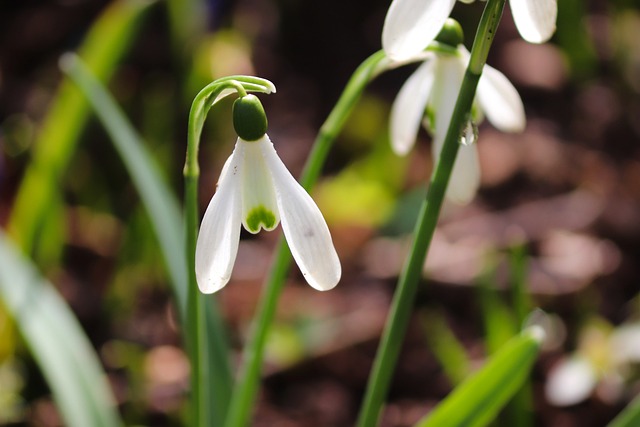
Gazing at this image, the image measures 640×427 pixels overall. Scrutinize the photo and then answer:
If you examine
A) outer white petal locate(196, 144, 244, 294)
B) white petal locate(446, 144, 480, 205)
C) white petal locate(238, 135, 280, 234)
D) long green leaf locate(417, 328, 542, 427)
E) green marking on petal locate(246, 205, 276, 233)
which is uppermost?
white petal locate(446, 144, 480, 205)

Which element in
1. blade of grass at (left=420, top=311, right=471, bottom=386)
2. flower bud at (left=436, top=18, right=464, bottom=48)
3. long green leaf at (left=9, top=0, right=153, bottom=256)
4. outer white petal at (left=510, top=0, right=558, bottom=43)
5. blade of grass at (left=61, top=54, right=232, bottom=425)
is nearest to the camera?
outer white petal at (left=510, top=0, right=558, bottom=43)

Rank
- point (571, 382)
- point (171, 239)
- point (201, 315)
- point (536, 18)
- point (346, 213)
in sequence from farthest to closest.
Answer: point (346, 213) → point (571, 382) → point (171, 239) → point (201, 315) → point (536, 18)

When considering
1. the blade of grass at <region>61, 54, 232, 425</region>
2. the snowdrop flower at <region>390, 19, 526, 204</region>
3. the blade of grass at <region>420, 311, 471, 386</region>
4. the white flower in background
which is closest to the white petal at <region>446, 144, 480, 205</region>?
the snowdrop flower at <region>390, 19, 526, 204</region>

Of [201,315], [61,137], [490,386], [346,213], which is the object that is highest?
[61,137]

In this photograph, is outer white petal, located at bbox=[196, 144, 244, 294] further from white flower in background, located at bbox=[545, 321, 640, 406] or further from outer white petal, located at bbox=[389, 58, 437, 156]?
white flower in background, located at bbox=[545, 321, 640, 406]

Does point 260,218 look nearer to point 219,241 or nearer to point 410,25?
point 219,241

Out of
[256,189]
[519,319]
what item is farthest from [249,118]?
[519,319]

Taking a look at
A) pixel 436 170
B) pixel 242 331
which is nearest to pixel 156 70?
pixel 242 331
